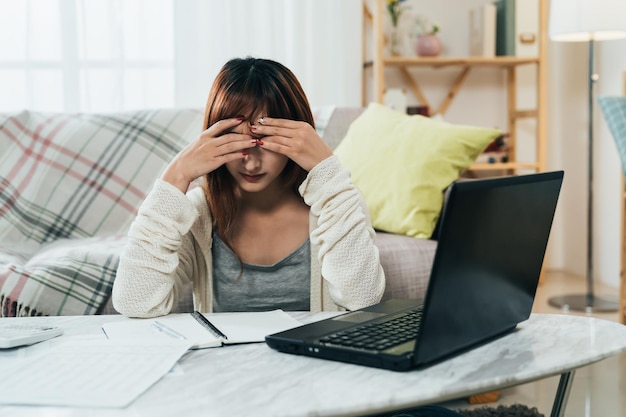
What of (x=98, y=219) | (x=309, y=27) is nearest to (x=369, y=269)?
(x=98, y=219)

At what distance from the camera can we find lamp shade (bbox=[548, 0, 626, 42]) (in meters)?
3.04

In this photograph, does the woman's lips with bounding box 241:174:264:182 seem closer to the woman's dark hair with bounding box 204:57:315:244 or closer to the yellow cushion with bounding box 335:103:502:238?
the woman's dark hair with bounding box 204:57:315:244

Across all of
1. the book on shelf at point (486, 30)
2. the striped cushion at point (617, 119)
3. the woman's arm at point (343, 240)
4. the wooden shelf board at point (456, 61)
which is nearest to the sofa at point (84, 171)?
the woman's arm at point (343, 240)

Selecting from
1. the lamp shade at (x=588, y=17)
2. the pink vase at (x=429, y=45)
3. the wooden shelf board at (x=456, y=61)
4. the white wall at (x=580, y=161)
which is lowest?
the white wall at (x=580, y=161)

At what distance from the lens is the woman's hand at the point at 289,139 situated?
1.33 metres

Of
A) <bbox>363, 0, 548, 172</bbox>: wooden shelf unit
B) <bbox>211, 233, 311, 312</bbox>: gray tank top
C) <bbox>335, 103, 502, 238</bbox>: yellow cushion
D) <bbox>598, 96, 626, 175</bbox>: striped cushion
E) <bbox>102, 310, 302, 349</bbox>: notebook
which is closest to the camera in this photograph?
<bbox>102, 310, 302, 349</bbox>: notebook

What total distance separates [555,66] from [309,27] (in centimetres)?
129

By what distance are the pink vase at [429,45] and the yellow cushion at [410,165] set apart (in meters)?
1.43

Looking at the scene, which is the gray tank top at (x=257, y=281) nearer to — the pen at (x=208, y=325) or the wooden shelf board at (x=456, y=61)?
the pen at (x=208, y=325)

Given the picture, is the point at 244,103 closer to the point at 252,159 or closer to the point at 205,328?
the point at 252,159

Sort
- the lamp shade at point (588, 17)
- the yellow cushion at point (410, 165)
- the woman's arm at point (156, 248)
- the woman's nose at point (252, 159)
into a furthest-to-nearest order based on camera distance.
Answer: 1. the lamp shade at point (588, 17)
2. the yellow cushion at point (410, 165)
3. the woman's nose at point (252, 159)
4. the woman's arm at point (156, 248)

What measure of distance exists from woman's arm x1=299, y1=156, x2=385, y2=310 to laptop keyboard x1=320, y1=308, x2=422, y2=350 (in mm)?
374

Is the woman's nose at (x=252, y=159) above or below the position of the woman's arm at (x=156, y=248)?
above

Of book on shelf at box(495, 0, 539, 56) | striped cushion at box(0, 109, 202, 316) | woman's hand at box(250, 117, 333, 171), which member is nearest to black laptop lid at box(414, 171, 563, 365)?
woman's hand at box(250, 117, 333, 171)
